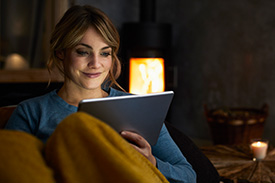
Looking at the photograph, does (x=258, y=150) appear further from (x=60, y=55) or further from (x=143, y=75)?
(x=143, y=75)

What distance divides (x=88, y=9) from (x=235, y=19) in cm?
261

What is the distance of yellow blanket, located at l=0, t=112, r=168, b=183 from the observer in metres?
0.66

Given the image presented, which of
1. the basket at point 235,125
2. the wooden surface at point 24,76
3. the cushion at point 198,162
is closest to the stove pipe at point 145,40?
the wooden surface at point 24,76

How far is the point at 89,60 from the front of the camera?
1.14 metres

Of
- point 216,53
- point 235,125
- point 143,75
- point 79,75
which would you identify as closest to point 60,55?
point 79,75

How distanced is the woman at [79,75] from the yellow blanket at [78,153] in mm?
382

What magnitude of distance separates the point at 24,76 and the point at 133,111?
8.18 feet

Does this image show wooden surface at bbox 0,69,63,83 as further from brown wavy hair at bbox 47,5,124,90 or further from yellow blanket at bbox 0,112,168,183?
yellow blanket at bbox 0,112,168,183

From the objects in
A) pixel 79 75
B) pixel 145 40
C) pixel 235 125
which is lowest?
pixel 235 125

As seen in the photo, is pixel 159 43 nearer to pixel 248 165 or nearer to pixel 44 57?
pixel 44 57

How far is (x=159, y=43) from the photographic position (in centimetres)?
345

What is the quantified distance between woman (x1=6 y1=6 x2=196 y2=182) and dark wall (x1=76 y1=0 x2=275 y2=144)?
2263 mm

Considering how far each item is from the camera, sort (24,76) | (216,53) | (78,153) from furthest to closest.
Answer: (216,53), (24,76), (78,153)

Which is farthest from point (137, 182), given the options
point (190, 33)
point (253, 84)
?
point (190, 33)
